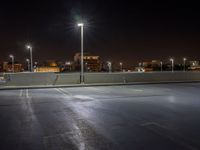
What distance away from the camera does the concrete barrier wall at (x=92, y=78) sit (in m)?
27.4

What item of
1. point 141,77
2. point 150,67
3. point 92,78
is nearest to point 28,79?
point 92,78

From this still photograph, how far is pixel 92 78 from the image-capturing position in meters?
30.3

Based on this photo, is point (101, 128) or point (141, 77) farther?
point (141, 77)

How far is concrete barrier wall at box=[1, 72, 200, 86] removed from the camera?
1080 inches

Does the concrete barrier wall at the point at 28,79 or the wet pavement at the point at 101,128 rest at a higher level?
the concrete barrier wall at the point at 28,79

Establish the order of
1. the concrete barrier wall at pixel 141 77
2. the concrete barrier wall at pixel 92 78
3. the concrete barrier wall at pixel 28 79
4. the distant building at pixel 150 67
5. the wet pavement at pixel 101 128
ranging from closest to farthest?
the wet pavement at pixel 101 128 → the concrete barrier wall at pixel 28 79 → the concrete barrier wall at pixel 92 78 → the concrete barrier wall at pixel 141 77 → the distant building at pixel 150 67

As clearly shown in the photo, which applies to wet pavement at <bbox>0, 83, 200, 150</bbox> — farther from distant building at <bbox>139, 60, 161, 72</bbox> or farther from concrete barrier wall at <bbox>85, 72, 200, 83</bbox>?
distant building at <bbox>139, 60, 161, 72</bbox>

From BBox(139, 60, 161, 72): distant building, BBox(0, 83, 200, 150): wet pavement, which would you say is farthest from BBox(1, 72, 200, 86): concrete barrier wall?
BBox(139, 60, 161, 72): distant building

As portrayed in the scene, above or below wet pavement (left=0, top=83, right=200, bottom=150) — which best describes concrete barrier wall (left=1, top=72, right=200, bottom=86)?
above

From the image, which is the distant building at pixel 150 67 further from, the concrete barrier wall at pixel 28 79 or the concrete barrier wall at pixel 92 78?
the concrete barrier wall at pixel 28 79

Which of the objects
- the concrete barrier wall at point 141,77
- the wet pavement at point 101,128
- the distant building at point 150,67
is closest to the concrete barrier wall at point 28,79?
the concrete barrier wall at point 141,77

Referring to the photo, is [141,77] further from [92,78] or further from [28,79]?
[28,79]

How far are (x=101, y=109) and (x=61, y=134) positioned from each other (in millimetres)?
4692

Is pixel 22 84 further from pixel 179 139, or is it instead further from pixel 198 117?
pixel 179 139
